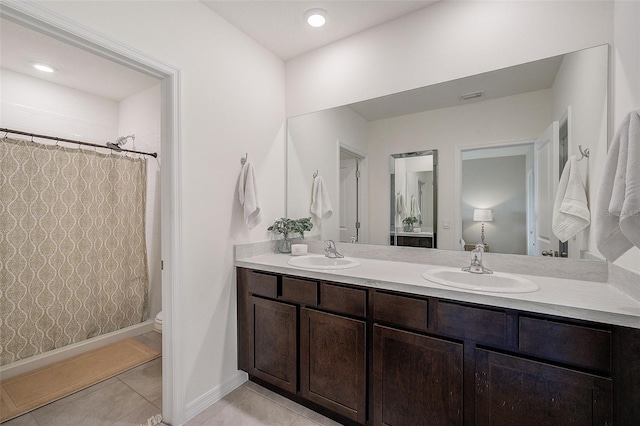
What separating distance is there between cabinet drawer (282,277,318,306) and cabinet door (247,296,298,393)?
0.24ft

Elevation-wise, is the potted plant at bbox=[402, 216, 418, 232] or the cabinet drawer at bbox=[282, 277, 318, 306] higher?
the potted plant at bbox=[402, 216, 418, 232]

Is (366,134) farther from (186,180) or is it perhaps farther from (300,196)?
(186,180)

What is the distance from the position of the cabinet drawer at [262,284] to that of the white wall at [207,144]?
174 millimetres

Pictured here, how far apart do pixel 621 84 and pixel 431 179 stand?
98 centimetres

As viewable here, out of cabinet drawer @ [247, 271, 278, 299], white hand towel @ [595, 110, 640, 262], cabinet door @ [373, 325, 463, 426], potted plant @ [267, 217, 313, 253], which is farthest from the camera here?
potted plant @ [267, 217, 313, 253]

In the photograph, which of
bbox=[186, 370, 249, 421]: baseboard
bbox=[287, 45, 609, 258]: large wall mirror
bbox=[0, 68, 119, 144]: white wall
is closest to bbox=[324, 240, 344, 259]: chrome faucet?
bbox=[287, 45, 609, 258]: large wall mirror

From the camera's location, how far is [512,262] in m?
1.64

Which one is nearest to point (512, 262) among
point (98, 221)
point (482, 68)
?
point (482, 68)

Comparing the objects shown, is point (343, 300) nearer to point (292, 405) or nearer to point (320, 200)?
point (292, 405)

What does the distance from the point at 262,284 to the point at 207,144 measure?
102cm

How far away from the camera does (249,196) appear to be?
2.03 meters

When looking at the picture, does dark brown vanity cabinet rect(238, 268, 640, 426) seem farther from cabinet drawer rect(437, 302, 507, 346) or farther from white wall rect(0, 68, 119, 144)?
white wall rect(0, 68, 119, 144)

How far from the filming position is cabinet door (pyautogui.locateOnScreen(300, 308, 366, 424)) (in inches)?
59.7

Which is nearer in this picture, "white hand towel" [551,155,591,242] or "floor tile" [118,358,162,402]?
"white hand towel" [551,155,591,242]
